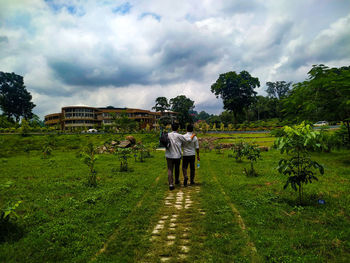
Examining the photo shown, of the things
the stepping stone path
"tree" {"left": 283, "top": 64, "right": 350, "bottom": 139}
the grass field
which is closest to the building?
"tree" {"left": 283, "top": 64, "right": 350, "bottom": 139}

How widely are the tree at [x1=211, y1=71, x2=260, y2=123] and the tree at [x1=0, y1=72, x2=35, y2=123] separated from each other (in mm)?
68421

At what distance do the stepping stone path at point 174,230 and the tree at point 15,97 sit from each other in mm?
86021

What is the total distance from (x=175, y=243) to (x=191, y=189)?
12.5ft

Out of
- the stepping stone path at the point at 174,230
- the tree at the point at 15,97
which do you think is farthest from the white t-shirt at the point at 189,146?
the tree at the point at 15,97

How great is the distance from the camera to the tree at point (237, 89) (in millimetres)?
58219

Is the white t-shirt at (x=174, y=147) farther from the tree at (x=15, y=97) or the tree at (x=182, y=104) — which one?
the tree at (x=15, y=97)

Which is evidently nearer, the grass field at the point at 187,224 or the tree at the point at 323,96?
the grass field at the point at 187,224

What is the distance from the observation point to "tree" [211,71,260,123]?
5822cm

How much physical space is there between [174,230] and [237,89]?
2308 inches

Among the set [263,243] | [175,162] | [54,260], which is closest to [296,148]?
[263,243]

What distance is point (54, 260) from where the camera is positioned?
11.0ft

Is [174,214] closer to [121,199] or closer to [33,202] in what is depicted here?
[121,199]

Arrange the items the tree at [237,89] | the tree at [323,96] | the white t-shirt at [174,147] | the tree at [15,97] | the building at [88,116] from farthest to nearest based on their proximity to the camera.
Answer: the building at [88,116] < the tree at [15,97] < the tree at [237,89] < the tree at [323,96] < the white t-shirt at [174,147]

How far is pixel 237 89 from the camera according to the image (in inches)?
2299
